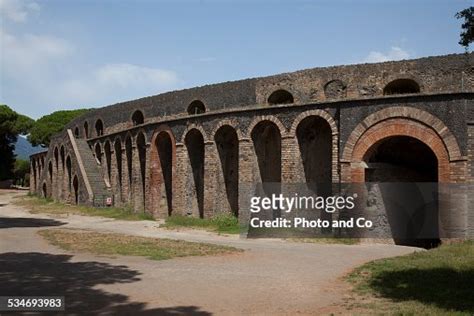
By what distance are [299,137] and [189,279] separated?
9.90 m

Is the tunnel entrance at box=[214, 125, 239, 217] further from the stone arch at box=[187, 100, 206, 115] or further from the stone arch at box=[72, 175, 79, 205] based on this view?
the stone arch at box=[72, 175, 79, 205]

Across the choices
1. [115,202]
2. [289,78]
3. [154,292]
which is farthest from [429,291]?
[115,202]

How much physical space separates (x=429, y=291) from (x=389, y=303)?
95cm

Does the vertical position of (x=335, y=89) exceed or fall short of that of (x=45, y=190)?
it exceeds it

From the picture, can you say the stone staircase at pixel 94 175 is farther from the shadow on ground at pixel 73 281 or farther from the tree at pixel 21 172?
the tree at pixel 21 172

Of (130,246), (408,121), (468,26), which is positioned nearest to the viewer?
(468,26)

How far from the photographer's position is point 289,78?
1955 cm

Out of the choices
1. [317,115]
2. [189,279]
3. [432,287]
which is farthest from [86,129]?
[432,287]

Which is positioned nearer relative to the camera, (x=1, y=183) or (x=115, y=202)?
(x=115, y=202)

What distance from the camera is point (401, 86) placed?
58.6 feet

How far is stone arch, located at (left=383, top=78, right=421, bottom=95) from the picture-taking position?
17188 mm

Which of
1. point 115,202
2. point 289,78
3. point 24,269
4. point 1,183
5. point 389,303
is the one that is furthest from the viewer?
point 1,183

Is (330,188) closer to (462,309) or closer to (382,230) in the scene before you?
(382,230)

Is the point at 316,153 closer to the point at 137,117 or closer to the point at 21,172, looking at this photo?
the point at 137,117
